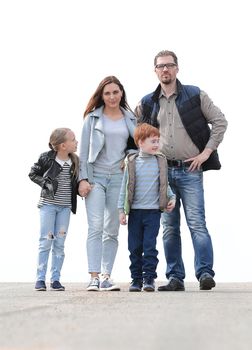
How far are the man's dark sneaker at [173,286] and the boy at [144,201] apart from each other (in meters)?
0.34

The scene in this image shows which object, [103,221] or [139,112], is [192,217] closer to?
[103,221]

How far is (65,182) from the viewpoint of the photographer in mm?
7938

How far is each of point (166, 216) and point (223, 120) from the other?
3.61 ft

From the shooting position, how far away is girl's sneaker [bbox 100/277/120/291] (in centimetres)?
714

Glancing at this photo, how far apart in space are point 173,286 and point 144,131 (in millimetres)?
1554

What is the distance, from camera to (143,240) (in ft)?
23.3

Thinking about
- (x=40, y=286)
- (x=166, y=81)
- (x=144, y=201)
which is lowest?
(x=40, y=286)

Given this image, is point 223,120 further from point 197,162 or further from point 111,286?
point 111,286

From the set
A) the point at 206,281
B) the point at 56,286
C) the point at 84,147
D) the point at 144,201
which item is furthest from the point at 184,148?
the point at 56,286

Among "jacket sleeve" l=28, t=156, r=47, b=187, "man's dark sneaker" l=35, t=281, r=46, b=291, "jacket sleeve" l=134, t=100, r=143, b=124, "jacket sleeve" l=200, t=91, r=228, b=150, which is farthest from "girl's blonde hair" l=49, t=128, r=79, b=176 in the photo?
"jacket sleeve" l=200, t=91, r=228, b=150

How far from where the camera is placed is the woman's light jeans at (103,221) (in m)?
7.26

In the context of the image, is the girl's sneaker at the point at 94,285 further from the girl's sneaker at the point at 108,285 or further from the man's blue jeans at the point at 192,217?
the man's blue jeans at the point at 192,217

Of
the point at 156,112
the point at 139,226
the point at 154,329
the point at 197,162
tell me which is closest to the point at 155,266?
the point at 139,226

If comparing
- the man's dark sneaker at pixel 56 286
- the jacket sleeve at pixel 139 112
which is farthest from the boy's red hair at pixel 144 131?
the man's dark sneaker at pixel 56 286
